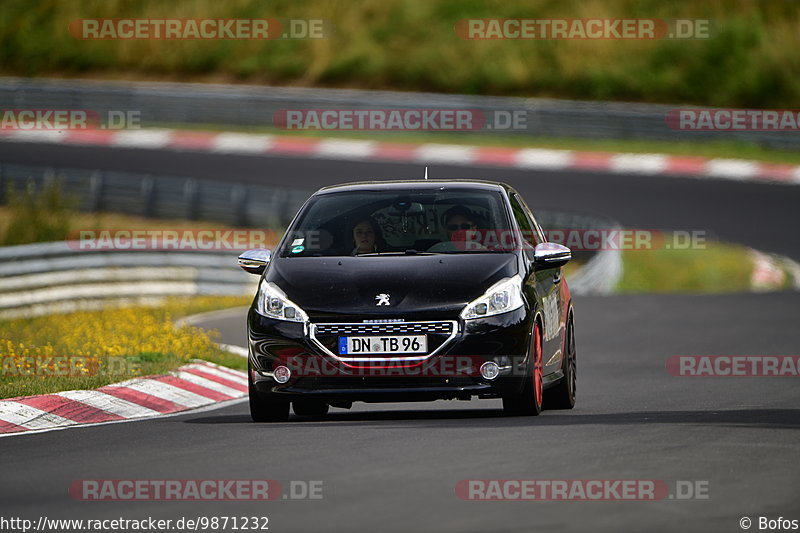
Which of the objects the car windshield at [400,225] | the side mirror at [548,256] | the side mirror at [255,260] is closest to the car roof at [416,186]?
the car windshield at [400,225]

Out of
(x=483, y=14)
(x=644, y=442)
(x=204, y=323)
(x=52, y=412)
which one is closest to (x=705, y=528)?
(x=644, y=442)

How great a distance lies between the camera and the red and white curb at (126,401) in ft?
36.0

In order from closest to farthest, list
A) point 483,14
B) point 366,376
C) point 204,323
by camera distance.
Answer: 1. point 366,376
2. point 204,323
3. point 483,14

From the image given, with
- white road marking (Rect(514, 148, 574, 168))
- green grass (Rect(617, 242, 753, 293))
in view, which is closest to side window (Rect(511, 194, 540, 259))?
green grass (Rect(617, 242, 753, 293))

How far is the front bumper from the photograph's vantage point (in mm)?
10328

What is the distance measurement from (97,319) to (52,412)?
29.8ft

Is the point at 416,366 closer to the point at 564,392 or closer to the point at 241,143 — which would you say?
the point at 564,392

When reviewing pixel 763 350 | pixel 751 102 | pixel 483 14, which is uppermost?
pixel 483 14

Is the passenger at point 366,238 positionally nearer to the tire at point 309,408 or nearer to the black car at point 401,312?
the black car at point 401,312

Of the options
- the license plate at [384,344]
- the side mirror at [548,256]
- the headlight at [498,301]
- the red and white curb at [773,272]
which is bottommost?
the red and white curb at [773,272]

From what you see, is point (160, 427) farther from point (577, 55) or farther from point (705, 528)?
point (577, 55)

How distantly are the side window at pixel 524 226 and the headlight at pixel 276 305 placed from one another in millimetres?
1663

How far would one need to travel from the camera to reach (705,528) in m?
6.70

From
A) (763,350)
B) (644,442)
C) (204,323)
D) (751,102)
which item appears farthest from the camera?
(751,102)
